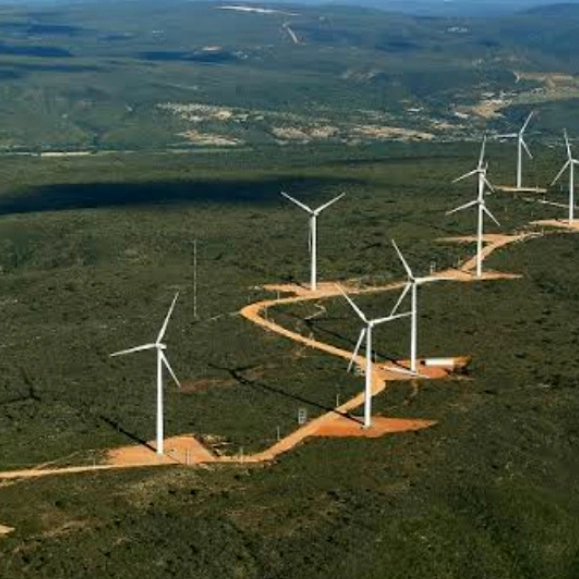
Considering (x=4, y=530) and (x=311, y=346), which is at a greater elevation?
(x=4, y=530)

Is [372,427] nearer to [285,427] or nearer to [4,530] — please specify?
[285,427]

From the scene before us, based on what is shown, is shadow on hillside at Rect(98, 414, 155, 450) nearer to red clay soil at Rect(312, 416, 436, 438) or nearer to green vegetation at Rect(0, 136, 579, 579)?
green vegetation at Rect(0, 136, 579, 579)

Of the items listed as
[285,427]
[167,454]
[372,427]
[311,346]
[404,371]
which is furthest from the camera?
[311,346]

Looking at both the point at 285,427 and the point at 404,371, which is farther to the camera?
the point at 404,371

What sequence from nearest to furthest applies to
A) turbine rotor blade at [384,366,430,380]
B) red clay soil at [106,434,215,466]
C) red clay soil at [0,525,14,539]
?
red clay soil at [0,525,14,539], red clay soil at [106,434,215,466], turbine rotor blade at [384,366,430,380]

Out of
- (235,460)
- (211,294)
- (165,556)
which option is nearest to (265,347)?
(211,294)

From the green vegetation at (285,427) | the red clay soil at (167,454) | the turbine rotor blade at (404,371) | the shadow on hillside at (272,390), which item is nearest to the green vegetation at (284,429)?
the green vegetation at (285,427)

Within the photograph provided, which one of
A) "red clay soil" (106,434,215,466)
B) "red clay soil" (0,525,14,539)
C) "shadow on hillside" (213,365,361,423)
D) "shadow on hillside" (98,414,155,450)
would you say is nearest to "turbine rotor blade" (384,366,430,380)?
"shadow on hillside" (213,365,361,423)

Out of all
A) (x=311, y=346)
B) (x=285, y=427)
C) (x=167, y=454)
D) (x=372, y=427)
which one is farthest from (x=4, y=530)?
(x=311, y=346)
